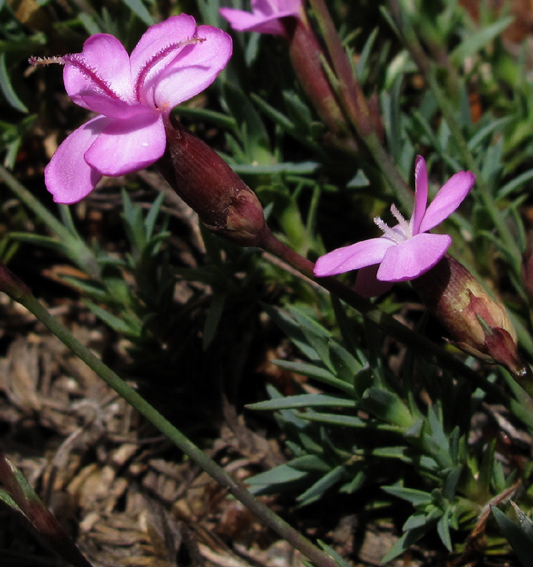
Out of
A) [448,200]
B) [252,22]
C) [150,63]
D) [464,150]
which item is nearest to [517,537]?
[448,200]

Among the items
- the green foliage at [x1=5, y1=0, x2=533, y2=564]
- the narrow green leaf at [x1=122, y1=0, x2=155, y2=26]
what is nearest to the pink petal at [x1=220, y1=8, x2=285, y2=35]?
the green foliage at [x1=5, y1=0, x2=533, y2=564]

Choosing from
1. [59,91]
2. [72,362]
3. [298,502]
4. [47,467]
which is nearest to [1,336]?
[72,362]

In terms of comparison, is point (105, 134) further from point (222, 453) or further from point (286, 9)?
point (222, 453)

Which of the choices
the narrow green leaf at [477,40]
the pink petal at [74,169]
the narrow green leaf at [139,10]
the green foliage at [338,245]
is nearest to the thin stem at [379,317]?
the green foliage at [338,245]

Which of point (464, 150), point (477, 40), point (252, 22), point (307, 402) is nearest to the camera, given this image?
point (307, 402)

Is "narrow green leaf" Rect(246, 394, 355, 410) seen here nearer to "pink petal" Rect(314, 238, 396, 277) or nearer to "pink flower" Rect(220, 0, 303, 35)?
"pink petal" Rect(314, 238, 396, 277)

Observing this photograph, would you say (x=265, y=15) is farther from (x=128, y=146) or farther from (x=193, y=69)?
(x=128, y=146)

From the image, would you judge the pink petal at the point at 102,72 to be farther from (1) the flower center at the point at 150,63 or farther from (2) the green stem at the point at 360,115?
(2) the green stem at the point at 360,115
